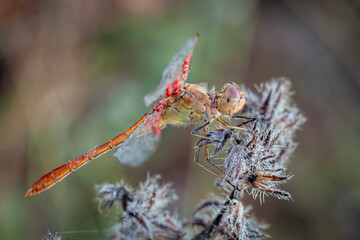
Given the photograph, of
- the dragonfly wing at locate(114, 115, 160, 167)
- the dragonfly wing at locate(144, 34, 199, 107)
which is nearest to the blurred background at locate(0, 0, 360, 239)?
the dragonfly wing at locate(114, 115, 160, 167)

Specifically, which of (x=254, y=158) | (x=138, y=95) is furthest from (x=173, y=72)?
(x=138, y=95)

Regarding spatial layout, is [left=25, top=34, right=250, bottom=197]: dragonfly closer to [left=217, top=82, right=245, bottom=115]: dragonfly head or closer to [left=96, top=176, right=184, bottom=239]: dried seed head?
[left=217, top=82, right=245, bottom=115]: dragonfly head

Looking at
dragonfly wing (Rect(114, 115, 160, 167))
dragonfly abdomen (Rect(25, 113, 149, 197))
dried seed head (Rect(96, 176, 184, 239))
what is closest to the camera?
dried seed head (Rect(96, 176, 184, 239))

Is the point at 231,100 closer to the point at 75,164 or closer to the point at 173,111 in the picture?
the point at 173,111

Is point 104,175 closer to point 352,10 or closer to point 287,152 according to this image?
point 287,152

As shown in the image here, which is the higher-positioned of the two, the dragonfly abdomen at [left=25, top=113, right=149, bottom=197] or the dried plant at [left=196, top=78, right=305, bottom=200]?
the dragonfly abdomen at [left=25, top=113, right=149, bottom=197]
